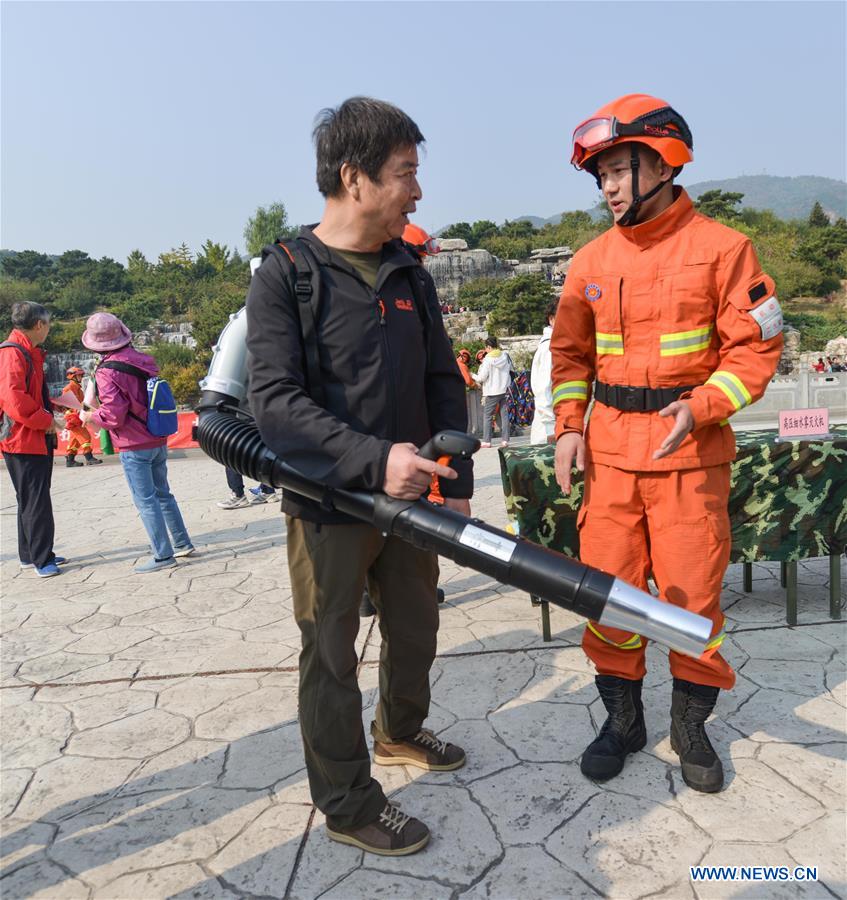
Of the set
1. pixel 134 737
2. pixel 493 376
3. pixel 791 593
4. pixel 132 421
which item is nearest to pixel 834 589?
pixel 791 593

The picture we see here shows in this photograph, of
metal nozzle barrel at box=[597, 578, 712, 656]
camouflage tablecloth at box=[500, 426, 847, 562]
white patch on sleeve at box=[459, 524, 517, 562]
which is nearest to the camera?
metal nozzle barrel at box=[597, 578, 712, 656]

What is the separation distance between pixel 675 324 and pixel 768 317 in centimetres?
27

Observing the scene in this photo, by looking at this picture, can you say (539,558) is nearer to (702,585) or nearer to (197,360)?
(702,585)

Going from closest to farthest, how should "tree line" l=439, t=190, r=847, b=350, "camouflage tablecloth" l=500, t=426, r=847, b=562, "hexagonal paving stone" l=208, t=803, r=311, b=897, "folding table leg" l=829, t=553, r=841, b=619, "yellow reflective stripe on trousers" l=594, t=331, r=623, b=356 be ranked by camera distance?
"hexagonal paving stone" l=208, t=803, r=311, b=897, "yellow reflective stripe on trousers" l=594, t=331, r=623, b=356, "camouflage tablecloth" l=500, t=426, r=847, b=562, "folding table leg" l=829, t=553, r=841, b=619, "tree line" l=439, t=190, r=847, b=350

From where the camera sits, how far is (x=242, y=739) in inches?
111

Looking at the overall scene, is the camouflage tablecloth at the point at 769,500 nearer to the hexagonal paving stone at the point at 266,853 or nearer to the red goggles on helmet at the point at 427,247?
the red goggles on helmet at the point at 427,247

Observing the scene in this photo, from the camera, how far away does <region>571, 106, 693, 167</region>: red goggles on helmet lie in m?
2.18

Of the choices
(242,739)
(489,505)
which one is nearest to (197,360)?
(489,505)

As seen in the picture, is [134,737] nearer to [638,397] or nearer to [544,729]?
[544,729]

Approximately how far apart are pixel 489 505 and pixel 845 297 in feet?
141

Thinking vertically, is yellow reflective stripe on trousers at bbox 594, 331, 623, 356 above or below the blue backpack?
above

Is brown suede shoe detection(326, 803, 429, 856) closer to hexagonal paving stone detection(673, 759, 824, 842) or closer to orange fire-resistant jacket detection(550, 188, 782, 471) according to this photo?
hexagonal paving stone detection(673, 759, 824, 842)

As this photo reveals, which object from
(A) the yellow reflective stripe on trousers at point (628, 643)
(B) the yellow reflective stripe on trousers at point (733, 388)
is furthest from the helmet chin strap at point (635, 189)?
(A) the yellow reflective stripe on trousers at point (628, 643)

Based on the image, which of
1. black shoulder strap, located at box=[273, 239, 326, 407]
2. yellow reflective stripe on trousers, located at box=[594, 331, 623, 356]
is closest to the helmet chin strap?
yellow reflective stripe on trousers, located at box=[594, 331, 623, 356]
